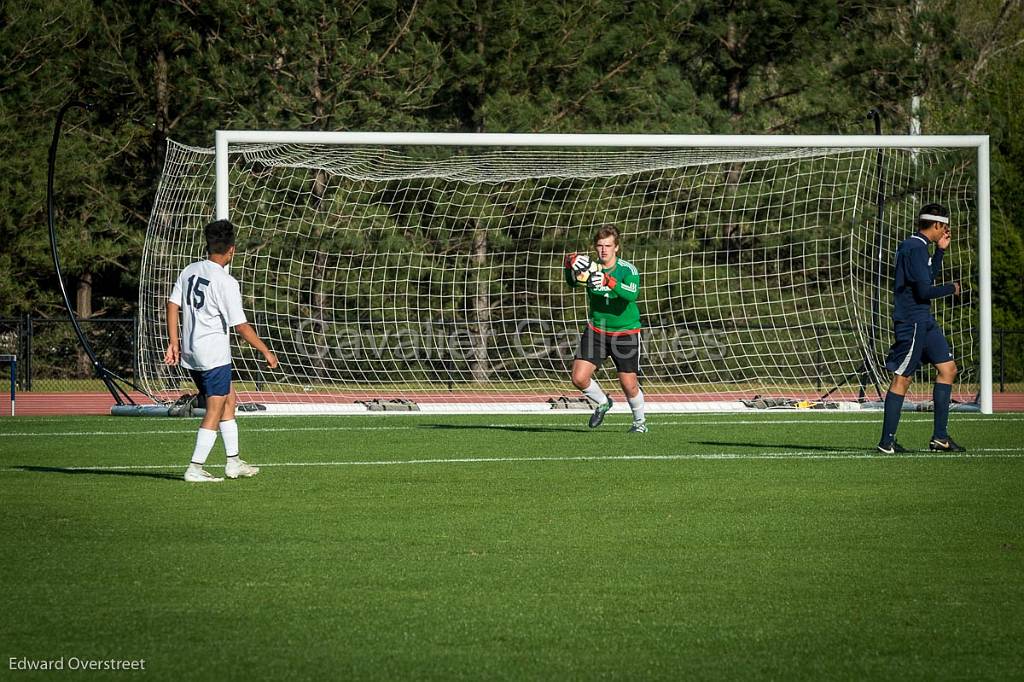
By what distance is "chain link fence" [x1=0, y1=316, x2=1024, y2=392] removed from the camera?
952 inches

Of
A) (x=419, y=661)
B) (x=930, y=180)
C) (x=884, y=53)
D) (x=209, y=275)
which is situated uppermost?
(x=884, y=53)

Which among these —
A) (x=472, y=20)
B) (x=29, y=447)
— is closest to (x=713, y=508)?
(x=29, y=447)

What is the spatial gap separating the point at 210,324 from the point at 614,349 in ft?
16.3

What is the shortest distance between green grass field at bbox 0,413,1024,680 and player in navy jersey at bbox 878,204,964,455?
636 millimetres

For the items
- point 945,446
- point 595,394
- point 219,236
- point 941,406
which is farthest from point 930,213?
point 219,236

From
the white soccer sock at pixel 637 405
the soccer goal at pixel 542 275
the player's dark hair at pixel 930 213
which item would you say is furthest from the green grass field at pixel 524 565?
the soccer goal at pixel 542 275

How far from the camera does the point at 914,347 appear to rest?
11.0 metres

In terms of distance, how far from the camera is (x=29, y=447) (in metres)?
12.4

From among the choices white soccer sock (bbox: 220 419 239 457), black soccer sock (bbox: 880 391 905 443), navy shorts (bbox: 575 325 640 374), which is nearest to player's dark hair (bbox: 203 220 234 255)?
white soccer sock (bbox: 220 419 239 457)

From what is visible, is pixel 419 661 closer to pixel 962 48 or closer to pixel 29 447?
pixel 29 447

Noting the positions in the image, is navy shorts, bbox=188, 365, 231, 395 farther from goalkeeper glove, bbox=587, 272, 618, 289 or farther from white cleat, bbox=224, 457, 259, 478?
goalkeeper glove, bbox=587, 272, 618, 289

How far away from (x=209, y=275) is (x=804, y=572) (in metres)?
5.01

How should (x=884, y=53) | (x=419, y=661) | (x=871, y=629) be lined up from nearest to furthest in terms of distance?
(x=419, y=661)
(x=871, y=629)
(x=884, y=53)

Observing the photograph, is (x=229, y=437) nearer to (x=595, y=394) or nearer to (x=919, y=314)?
(x=595, y=394)
